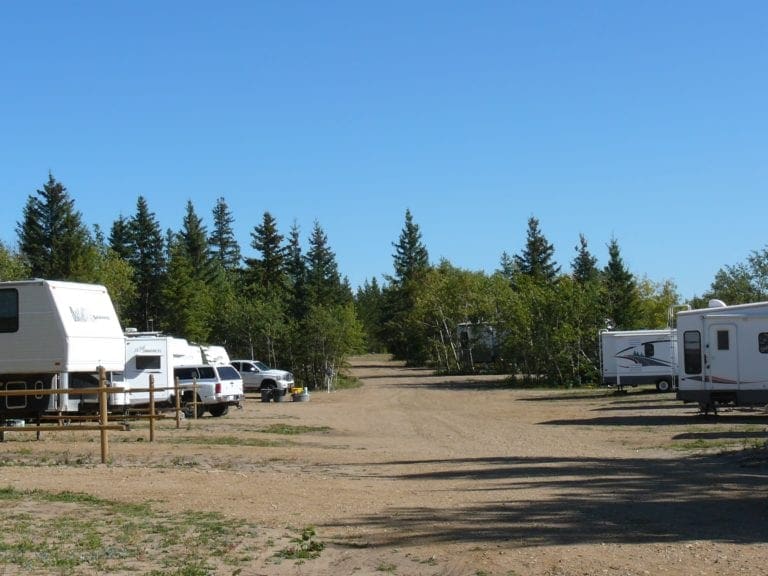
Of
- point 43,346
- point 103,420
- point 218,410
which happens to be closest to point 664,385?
point 218,410

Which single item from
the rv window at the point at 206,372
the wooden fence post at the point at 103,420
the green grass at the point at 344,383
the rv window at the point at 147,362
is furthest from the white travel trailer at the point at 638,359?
the wooden fence post at the point at 103,420

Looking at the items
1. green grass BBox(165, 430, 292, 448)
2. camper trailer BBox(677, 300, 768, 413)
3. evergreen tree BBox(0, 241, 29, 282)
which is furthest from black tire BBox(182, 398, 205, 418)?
evergreen tree BBox(0, 241, 29, 282)

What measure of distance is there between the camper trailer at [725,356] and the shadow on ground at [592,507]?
9462 millimetres

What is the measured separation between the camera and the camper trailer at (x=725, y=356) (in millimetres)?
23625

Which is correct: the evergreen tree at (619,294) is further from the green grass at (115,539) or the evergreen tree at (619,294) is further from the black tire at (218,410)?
the green grass at (115,539)

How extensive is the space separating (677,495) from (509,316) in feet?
134

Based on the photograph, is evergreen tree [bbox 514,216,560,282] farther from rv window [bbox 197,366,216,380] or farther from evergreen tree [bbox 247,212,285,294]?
rv window [bbox 197,366,216,380]

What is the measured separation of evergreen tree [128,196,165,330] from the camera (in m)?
68.9

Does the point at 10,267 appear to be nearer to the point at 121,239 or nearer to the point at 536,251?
the point at 121,239

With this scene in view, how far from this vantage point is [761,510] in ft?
32.0

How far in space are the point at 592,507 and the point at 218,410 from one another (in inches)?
814

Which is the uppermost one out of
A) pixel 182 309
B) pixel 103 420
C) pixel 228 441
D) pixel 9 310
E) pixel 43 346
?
pixel 182 309

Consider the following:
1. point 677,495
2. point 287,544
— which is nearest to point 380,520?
point 287,544

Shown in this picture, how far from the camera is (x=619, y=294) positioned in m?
53.7
